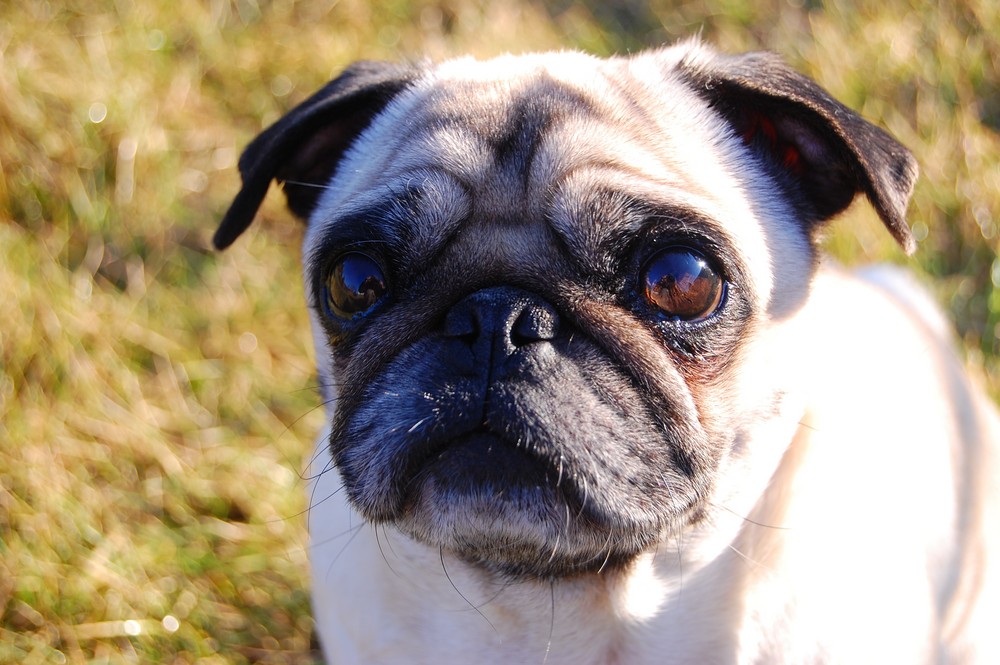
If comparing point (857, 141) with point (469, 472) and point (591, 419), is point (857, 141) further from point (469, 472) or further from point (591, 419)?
point (469, 472)

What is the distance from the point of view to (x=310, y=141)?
129 inches

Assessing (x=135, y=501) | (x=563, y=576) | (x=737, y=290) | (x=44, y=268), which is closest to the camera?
(x=737, y=290)

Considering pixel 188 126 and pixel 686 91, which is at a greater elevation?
pixel 686 91

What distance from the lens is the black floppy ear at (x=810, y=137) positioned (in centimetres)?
265

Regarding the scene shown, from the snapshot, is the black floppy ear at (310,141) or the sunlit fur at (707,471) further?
the black floppy ear at (310,141)

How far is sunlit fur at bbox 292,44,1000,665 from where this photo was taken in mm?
2617

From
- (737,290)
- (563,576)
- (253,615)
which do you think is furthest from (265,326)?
(737,290)

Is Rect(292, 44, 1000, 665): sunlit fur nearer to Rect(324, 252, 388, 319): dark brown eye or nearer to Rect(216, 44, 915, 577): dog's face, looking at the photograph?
Rect(216, 44, 915, 577): dog's face

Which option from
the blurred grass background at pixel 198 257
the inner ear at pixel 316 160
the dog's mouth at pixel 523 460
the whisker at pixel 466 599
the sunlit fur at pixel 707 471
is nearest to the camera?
the dog's mouth at pixel 523 460

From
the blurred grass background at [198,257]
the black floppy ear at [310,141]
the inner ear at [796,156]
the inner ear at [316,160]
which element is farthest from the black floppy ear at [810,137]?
the blurred grass background at [198,257]

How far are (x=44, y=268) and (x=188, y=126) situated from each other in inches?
51.1

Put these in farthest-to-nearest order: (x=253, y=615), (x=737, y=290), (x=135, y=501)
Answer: (x=135, y=501), (x=253, y=615), (x=737, y=290)

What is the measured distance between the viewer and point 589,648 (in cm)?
293

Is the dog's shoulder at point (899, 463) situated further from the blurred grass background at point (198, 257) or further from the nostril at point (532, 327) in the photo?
the blurred grass background at point (198, 257)
